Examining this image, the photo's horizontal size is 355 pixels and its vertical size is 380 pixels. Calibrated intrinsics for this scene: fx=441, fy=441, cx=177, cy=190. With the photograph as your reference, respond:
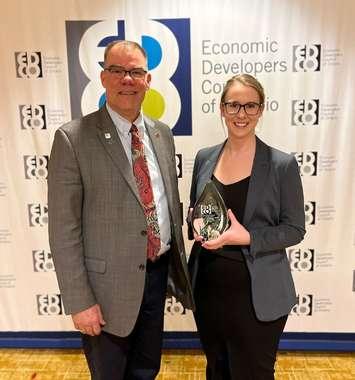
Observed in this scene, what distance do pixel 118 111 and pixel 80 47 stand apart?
106 cm

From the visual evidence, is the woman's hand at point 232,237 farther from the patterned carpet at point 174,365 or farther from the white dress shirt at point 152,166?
the patterned carpet at point 174,365

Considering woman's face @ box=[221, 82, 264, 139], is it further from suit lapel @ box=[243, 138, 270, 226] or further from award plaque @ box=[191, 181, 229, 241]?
award plaque @ box=[191, 181, 229, 241]

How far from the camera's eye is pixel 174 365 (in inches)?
110

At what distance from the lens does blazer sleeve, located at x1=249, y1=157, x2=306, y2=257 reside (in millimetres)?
1686

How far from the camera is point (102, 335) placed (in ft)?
5.83

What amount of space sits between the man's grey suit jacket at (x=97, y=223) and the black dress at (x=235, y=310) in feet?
0.92

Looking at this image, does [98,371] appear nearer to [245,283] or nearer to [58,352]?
[245,283]

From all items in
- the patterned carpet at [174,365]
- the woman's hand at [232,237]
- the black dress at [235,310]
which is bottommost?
the patterned carpet at [174,365]

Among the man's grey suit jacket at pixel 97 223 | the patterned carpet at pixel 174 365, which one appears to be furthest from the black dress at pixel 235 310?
the patterned carpet at pixel 174 365

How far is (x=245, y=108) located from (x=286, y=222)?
0.47 m

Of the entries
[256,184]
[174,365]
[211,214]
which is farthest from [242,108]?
[174,365]

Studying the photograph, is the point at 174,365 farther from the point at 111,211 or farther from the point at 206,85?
the point at 206,85

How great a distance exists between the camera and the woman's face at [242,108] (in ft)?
5.54

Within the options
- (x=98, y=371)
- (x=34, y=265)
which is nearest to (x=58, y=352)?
(x=34, y=265)
